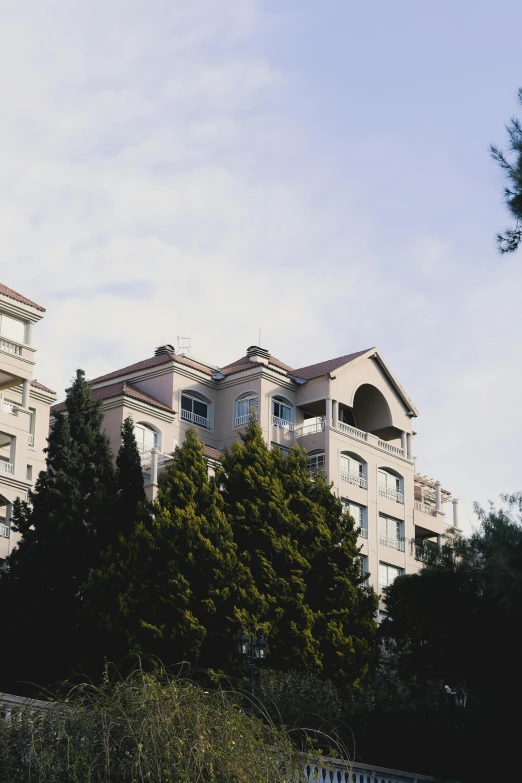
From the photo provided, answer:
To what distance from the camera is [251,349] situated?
5450 cm

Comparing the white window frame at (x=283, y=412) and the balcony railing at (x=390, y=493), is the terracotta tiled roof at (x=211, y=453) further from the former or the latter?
the balcony railing at (x=390, y=493)

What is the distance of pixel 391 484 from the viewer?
178ft

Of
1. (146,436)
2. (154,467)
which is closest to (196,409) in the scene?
(146,436)

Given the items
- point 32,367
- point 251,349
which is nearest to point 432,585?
point 32,367

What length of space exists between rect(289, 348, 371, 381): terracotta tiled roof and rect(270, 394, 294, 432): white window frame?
4.59 ft

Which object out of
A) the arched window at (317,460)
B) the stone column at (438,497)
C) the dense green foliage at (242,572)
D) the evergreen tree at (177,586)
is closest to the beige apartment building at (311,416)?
the arched window at (317,460)

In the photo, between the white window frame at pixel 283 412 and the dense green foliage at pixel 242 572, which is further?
the white window frame at pixel 283 412

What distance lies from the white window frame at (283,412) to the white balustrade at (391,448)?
13.5ft

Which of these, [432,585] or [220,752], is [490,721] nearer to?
[432,585]

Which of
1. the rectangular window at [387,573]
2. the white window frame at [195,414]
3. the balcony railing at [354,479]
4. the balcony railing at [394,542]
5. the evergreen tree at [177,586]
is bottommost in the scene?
the evergreen tree at [177,586]

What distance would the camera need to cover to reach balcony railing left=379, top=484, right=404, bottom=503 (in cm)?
5312

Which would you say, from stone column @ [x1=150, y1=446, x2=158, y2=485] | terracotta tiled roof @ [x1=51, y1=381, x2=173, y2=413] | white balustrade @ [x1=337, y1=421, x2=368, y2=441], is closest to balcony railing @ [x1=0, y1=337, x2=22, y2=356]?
terracotta tiled roof @ [x1=51, y1=381, x2=173, y2=413]

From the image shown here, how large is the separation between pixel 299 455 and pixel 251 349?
53.4 feet

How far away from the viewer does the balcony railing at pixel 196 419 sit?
172 feet
